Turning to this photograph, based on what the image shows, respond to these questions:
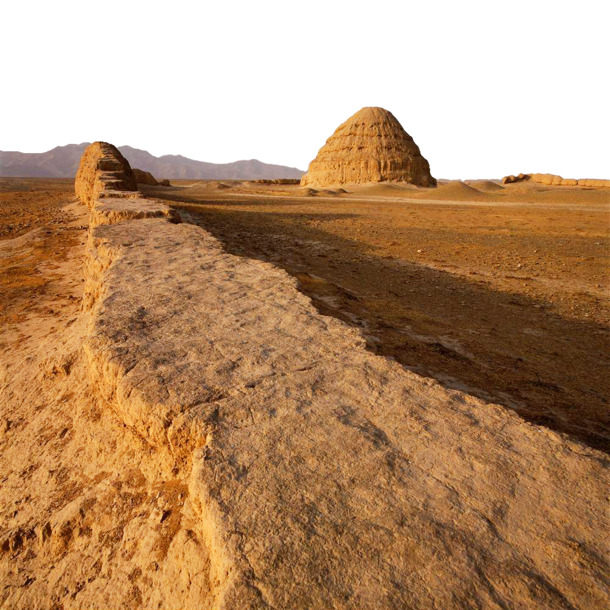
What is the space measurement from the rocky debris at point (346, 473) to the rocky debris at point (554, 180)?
3637 centimetres

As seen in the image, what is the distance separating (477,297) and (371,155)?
30126 mm

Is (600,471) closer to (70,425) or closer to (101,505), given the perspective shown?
(101,505)

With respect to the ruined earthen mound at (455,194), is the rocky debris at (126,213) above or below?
above

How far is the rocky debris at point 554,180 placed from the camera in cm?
3088

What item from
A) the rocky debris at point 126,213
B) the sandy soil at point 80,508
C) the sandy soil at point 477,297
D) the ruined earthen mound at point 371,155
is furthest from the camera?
the ruined earthen mound at point 371,155

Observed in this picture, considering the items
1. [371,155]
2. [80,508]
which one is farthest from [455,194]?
[80,508]

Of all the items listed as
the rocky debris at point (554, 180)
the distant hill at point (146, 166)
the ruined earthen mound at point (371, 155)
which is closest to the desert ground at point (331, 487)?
the ruined earthen mound at point (371, 155)

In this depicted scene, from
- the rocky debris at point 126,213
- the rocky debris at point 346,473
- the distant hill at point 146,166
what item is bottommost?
the distant hill at point 146,166

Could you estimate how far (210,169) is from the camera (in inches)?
5492

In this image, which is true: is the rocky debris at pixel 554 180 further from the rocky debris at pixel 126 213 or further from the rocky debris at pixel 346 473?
the rocky debris at pixel 346 473

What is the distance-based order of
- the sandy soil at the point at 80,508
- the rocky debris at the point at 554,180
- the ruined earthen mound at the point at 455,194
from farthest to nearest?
the rocky debris at the point at 554,180 → the ruined earthen mound at the point at 455,194 → the sandy soil at the point at 80,508

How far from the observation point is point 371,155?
107 ft

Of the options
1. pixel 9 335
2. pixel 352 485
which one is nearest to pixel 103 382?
pixel 352 485

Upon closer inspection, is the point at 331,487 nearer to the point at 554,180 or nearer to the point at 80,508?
the point at 80,508
